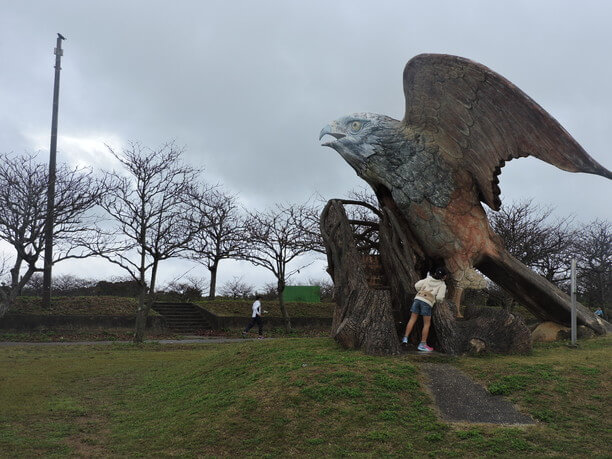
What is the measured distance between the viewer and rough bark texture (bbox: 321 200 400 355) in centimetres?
726

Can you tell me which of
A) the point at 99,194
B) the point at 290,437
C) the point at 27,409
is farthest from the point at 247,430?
the point at 99,194

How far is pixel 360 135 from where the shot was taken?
345 inches

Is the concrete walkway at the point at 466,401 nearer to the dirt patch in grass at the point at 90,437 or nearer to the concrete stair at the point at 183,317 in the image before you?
the dirt patch in grass at the point at 90,437

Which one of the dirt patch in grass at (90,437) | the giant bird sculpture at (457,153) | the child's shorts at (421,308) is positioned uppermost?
the giant bird sculpture at (457,153)

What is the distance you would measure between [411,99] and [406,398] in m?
4.76

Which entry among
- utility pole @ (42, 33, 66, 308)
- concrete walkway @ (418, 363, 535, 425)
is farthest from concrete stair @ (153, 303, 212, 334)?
concrete walkway @ (418, 363, 535, 425)

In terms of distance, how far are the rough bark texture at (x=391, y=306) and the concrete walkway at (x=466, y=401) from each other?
3.01 ft

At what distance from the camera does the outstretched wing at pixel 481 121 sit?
733 centimetres

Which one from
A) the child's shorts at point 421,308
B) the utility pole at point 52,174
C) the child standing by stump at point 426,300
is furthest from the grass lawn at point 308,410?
the utility pole at point 52,174

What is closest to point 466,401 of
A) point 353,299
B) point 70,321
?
point 353,299

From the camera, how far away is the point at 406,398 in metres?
5.73

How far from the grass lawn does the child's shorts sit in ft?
2.48

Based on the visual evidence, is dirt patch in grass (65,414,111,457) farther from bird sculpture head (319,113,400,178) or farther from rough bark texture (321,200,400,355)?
bird sculpture head (319,113,400,178)

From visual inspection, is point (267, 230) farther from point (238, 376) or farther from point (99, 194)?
point (238, 376)
